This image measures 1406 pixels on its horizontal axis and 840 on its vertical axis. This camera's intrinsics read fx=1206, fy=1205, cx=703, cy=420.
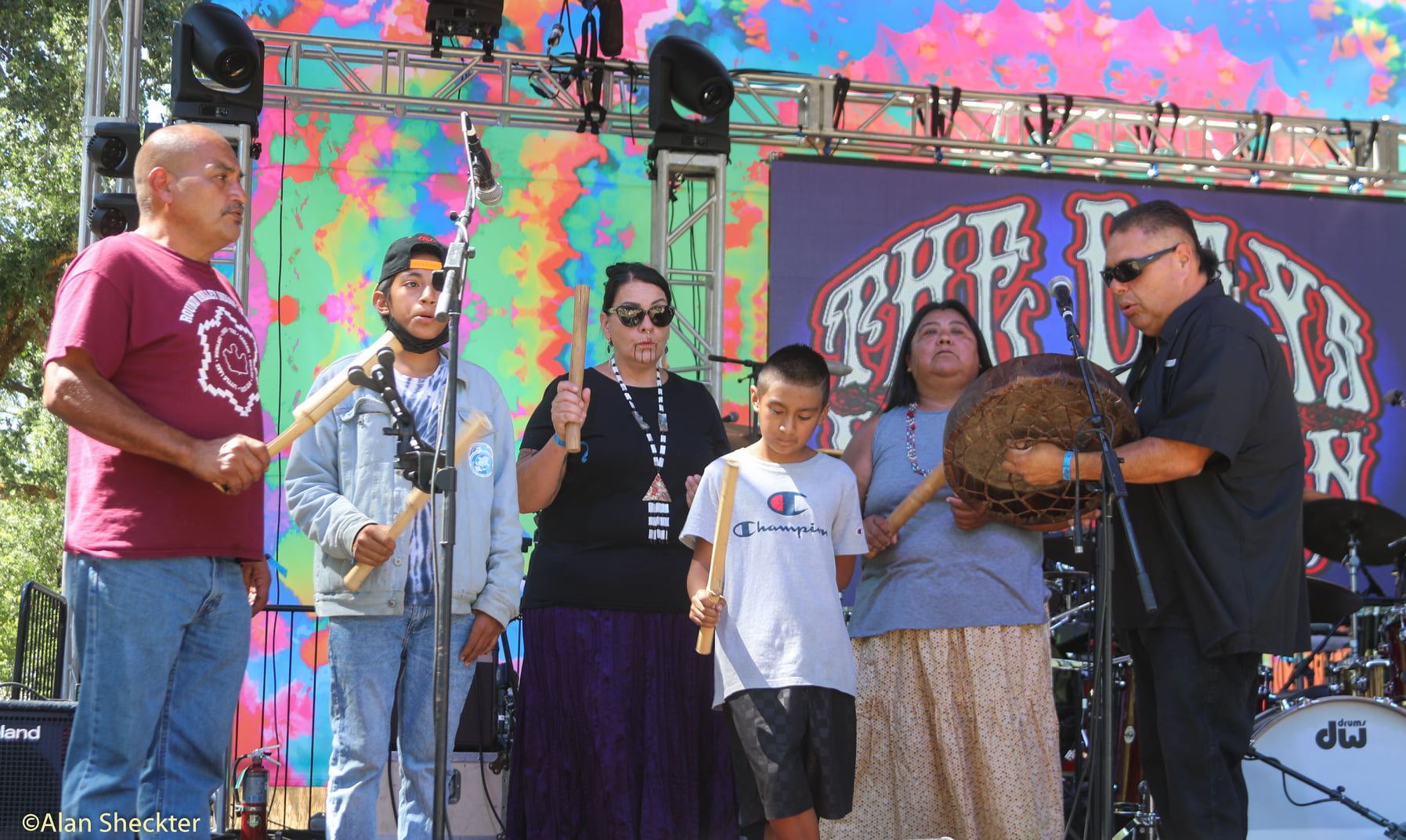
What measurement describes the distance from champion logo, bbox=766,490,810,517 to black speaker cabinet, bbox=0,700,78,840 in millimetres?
2091

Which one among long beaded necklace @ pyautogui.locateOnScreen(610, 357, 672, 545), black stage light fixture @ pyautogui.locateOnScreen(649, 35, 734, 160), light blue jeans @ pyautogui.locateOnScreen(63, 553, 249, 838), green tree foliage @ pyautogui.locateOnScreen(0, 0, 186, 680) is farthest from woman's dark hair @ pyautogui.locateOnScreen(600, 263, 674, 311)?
green tree foliage @ pyautogui.locateOnScreen(0, 0, 186, 680)

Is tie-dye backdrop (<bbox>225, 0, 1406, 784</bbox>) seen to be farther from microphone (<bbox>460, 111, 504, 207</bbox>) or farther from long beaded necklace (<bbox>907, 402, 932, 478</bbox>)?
microphone (<bbox>460, 111, 504, 207</bbox>)

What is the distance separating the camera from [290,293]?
7281 millimetres

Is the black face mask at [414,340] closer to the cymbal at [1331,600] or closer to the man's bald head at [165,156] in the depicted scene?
the man's bald head at [165,156]

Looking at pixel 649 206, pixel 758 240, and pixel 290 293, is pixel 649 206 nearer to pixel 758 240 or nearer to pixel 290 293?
pixel 758 240

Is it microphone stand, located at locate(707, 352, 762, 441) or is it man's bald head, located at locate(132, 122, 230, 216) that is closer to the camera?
man's bald head, located at locate(132, 122, 230, 216)

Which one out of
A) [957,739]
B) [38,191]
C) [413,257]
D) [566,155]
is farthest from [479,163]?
[38,191]

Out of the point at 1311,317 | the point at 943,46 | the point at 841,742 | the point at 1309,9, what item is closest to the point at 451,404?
the point at 841,742

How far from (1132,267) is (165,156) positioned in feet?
8.34

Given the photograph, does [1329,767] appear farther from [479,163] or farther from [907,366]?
[479,163]

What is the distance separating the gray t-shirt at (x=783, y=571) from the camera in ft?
10.5

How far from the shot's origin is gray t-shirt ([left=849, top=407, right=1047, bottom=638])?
3.59m

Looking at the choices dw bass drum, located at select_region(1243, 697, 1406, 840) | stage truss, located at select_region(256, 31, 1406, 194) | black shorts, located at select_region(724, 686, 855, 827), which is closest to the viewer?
black shorts, located at select_region(724, 686, 855, 827)
